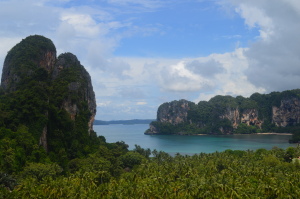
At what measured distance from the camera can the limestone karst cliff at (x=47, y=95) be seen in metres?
63.8

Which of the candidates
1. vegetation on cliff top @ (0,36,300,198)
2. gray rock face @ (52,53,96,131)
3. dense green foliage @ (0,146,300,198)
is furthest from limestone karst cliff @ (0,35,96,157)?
dense green foliage @ (0,146,300,198)

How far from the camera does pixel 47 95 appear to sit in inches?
2766

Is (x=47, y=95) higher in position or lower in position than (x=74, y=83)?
lower

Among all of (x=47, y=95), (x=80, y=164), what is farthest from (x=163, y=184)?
(x=47, y=95)

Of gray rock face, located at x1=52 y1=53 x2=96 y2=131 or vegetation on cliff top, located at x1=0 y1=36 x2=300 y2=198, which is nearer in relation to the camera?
vegetation on cliff top, located at x1=0 y1=36 x2=300 y2=198

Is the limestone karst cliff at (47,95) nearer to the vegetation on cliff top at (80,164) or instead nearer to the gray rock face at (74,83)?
the gray rock face at (74,83)

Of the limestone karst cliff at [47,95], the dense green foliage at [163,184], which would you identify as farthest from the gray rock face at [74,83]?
the dense green foliage at [163,184]

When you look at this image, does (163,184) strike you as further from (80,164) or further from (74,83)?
(74,83)

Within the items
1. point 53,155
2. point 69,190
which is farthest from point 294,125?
point 69,190

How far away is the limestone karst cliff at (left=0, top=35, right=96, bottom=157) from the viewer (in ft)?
209

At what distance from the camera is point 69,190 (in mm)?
37500

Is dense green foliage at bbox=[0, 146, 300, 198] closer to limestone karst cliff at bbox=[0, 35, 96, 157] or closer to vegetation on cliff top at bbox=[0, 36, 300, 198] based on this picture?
vegetation on cliff top at bbox=[0, 36, 300, 198]

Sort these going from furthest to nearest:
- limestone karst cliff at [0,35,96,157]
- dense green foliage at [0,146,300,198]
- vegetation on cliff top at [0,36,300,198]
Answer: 1. limestone karst cliff at [0,35,96,157]
2. vegetation on cliff top at [0,36,300,198]
3. dense green foliage at [0,146,300,198]

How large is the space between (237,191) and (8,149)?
38236 mm
